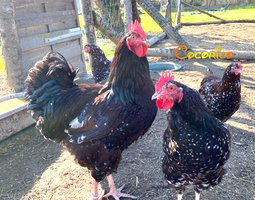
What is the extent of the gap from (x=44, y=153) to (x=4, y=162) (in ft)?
1.77

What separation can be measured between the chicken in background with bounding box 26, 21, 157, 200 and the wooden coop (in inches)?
70.9

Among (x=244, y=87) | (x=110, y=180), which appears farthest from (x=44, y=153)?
(x=244, y=87)

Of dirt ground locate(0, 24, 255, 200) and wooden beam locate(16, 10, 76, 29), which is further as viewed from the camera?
wooden beam locate(16, 10, 76, 29)

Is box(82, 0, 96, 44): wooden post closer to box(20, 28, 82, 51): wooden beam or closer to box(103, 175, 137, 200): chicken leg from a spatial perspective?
box(20, 28, 82, 51): wooden beam

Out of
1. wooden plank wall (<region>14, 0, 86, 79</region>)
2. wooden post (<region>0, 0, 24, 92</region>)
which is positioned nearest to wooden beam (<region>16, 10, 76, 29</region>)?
wooden plank wall (<region>14, 0, 86, 79</region>)

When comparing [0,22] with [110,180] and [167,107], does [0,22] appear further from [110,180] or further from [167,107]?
[167,107]

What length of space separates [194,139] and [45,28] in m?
4.28

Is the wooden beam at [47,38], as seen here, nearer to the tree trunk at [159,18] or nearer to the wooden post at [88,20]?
the wooden post at [88,20]

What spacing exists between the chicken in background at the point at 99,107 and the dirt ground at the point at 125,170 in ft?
1.18

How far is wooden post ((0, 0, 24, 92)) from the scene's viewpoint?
4348mm

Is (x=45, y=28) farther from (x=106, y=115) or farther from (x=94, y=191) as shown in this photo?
(x=94, y=191)

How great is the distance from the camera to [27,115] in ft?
14.5

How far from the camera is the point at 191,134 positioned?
2.26 m

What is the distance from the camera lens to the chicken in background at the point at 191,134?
2.23 meters
